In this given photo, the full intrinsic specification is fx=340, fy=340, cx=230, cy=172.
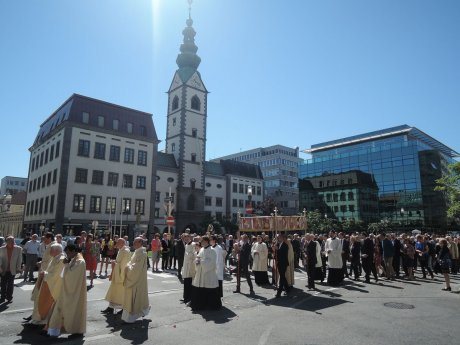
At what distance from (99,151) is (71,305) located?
38.1 meters

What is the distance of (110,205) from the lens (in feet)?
138

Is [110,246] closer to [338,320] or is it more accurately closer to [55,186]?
[338,320]

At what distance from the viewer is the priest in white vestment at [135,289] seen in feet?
26.5

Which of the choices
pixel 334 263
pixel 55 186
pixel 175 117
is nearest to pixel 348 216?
pixel 175 117

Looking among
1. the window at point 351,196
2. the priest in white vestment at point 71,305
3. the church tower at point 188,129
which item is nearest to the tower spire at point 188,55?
the church tower at point 188,129

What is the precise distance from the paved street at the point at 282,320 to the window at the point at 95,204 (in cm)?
2950

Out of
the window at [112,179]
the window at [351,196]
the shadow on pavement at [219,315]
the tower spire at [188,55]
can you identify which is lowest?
the shadow on pavement at [219,315]

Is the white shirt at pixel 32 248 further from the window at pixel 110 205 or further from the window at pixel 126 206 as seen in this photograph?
the window at pixel 126 206

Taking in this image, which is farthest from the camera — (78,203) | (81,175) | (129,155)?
(129,155)

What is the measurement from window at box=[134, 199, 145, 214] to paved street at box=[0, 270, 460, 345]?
32057 millimetres

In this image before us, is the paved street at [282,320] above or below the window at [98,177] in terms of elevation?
below

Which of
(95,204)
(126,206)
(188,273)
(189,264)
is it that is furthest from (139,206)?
(188,273)

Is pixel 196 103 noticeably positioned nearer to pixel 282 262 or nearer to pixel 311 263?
pixel 311 263

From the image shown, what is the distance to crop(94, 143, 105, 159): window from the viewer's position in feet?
138
